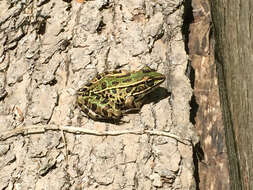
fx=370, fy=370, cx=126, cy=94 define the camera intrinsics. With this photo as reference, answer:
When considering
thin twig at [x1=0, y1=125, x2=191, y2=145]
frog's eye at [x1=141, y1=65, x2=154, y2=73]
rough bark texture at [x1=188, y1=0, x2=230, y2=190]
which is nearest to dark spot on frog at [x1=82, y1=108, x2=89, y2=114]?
thin twig at [x1=0, y1=125, x2=191, y2=145]

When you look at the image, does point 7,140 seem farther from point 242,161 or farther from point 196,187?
point 242,161

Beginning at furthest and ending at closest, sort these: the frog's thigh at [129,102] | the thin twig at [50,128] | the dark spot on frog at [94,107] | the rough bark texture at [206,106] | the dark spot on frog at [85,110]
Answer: the frog's thigh at [129,102], the dark spot on frog at [94,107], the dark spot on frog at [85,110], the thin twig at [50,128], the rough bark texture at [206,106]

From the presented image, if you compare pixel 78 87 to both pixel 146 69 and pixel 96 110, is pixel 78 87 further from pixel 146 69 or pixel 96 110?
pixel 146 69

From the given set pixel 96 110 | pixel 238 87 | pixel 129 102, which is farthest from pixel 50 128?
pixel 238 87

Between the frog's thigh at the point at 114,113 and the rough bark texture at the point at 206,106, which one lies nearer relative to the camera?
the rough bark texture at the point at 206,106

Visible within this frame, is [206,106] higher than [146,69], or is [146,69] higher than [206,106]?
[146,69]

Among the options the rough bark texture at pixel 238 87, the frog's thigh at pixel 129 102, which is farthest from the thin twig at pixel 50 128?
the rough bark texture at pixel 238 87

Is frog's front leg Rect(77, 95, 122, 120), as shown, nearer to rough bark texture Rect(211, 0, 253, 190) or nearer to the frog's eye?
the frog's eye

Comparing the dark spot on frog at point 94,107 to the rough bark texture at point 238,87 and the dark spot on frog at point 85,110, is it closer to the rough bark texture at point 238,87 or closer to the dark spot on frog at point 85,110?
the dark spot on frog at point 85,110
